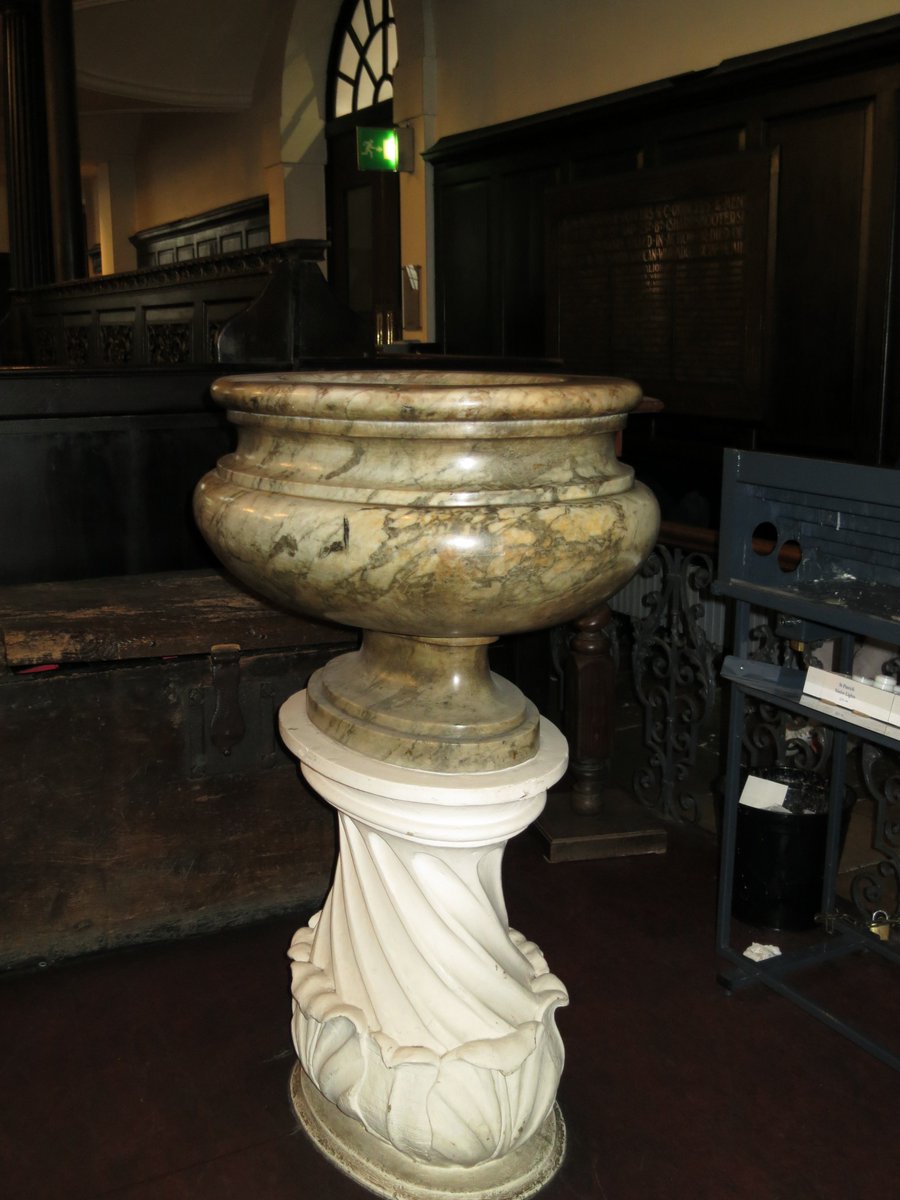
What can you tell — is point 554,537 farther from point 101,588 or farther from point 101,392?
point 101,392

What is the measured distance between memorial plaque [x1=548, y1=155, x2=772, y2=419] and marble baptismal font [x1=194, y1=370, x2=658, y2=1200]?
3.10 meters

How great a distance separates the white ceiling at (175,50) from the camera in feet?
30.1

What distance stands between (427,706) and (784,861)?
41.4 inches

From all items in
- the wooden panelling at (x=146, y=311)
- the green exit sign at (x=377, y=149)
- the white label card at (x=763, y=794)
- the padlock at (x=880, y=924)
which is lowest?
the padlock at (x=880, y=924)

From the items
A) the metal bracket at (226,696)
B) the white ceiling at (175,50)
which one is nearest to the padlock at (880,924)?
the metal bracket at (226,696)

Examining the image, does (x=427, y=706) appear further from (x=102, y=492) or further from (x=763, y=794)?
(x=102, y=492)

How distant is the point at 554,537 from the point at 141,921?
51.2 inches

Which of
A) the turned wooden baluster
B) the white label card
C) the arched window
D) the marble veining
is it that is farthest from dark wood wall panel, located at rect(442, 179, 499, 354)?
the marble veining

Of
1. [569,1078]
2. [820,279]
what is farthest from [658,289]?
[569,1078]

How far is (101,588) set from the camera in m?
2.36

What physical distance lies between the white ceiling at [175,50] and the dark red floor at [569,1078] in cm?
872

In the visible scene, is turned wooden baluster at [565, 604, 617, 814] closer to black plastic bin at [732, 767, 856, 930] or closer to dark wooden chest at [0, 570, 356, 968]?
black plastic bin at [732, 767, 856, 930]

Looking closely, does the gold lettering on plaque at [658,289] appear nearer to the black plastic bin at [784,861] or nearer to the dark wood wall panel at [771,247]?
the dark wood wall panel at [771,247]

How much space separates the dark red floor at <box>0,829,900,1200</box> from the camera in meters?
1.58
